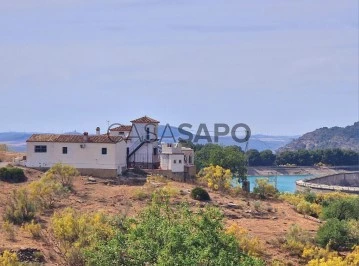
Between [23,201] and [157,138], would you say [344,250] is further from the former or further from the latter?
[157,138]

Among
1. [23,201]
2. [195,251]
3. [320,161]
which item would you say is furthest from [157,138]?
[320,161]

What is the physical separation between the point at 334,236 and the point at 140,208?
389 inches

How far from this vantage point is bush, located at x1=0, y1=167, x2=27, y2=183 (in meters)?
45.4

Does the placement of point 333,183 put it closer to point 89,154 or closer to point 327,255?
point 89,154

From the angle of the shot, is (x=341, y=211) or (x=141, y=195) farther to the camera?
(x=341, y=211)

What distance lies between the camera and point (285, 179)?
15500 centimetres

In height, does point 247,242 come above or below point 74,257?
above

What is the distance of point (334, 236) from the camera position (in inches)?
1463

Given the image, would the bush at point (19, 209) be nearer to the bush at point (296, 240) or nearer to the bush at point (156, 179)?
the bush at point (156, 179)

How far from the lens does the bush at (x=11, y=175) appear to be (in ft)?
149

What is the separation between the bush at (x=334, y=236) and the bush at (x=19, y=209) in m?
13.7

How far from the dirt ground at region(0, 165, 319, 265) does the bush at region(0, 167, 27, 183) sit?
0.59 meters

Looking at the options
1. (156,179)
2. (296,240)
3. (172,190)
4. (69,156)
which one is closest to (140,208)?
(172,190)

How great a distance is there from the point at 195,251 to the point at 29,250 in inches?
439
